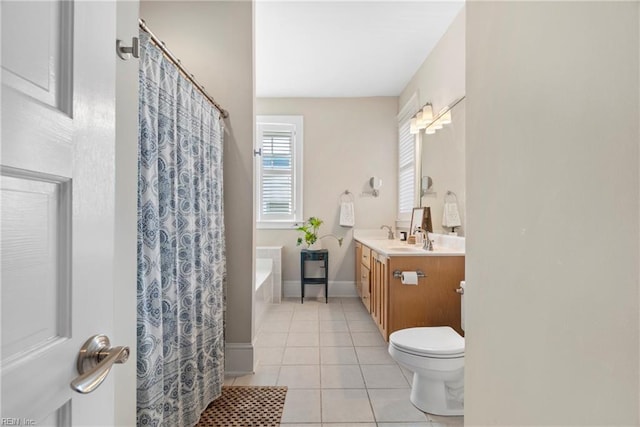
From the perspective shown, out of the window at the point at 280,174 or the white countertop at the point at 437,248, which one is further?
the window at the point at 280,174

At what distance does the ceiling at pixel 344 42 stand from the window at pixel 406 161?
1.26 feet

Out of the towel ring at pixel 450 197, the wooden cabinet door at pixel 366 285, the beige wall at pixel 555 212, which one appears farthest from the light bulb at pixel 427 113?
the beige wall at pixel 555 212

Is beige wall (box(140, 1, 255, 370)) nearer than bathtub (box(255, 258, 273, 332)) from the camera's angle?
Yes

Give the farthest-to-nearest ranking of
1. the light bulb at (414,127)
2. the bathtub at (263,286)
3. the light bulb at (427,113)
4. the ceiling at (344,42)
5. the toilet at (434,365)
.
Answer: the light bulb at (414,127)
the light bulb at (427,113)
the bathtub at (263,286)
the ceiling at (344,42)
the toilet at (434,365)

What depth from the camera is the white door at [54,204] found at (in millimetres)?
413

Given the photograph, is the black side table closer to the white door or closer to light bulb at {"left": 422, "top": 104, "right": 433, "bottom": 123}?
light bulb at {"left": 422, "top": 104, "right": 433, "bottom": 123}

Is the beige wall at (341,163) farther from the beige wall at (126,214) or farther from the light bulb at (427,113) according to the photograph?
the beige wall at (126,214)

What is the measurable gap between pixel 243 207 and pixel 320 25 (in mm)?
1782

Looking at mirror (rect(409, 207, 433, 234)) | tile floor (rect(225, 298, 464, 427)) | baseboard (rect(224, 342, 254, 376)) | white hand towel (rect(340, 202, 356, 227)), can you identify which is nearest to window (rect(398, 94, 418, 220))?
mirror (rect(409, 207, 433, 234))

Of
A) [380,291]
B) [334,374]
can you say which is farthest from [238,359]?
[380,291]

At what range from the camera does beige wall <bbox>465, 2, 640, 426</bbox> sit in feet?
1.67

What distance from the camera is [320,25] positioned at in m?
2.78

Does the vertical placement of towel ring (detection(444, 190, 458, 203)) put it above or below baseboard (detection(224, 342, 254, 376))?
above

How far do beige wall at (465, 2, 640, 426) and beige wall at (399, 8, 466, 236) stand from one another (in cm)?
173
